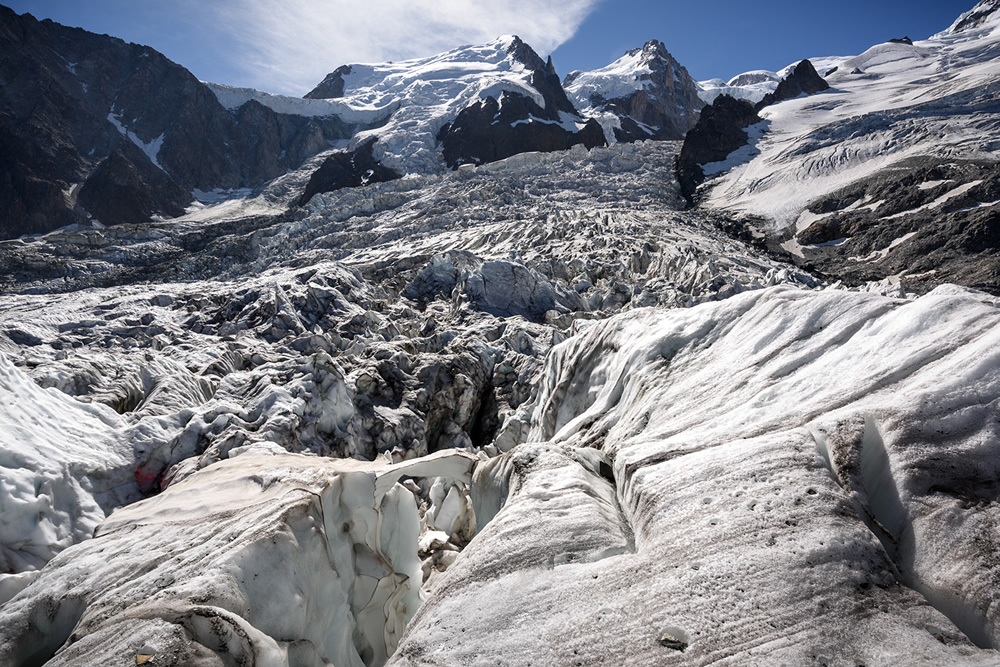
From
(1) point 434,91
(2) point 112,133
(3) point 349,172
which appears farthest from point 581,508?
(2) point 112,133

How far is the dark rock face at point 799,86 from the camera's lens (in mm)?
78188

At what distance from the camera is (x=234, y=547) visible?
4.52 meters

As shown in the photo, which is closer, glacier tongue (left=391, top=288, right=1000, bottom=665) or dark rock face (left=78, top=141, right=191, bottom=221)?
glacier tongue (left=391, top=288, right=1000, bottom=665)

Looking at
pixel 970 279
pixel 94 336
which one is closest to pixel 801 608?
pixel 94 336

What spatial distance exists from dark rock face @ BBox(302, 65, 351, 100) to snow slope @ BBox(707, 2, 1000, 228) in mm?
94065

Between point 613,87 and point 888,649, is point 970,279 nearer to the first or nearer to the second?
point 888,649

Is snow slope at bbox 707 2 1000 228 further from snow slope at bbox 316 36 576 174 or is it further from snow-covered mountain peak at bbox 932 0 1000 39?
snow slope at bbox 316 36 576 174

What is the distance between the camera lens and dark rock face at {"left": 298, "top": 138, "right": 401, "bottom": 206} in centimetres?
7506

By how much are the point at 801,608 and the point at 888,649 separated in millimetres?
424

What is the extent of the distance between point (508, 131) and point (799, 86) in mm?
45436

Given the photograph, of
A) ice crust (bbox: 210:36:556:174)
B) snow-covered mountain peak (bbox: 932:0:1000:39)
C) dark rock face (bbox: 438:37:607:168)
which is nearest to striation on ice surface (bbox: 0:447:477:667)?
ice crust (bbox: 210:36:556:174)

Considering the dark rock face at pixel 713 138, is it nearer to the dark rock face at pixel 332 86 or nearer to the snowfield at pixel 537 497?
the snowfield at pixel 537 497

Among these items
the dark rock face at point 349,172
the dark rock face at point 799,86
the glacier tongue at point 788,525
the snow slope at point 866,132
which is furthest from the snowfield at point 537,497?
the dark rock face at point 799,86

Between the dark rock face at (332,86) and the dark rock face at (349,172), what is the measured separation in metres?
50.2
